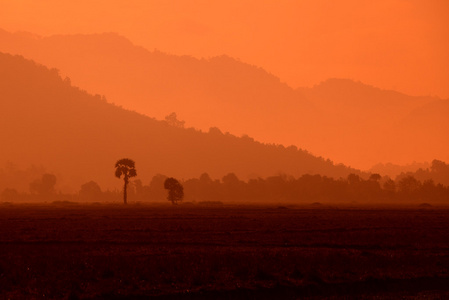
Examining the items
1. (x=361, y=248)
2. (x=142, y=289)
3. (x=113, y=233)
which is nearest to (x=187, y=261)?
(x=142, y=289)

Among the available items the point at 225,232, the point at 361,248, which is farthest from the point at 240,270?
the point at 225,232

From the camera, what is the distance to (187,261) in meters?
43.8

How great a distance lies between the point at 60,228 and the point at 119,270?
3763 cm

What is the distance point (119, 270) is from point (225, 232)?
31624 millimetres

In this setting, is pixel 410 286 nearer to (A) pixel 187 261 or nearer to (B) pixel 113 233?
(A) pixel 187 261

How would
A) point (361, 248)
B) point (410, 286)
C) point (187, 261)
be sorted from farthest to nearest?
1. point (361, 248)
2. point (187, 261)
3. point (410, 286)

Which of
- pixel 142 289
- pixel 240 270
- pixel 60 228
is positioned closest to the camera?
pixel 142 289

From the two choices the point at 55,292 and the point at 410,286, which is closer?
the point at 55,292

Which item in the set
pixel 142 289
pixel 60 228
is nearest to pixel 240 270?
pixel 142 289

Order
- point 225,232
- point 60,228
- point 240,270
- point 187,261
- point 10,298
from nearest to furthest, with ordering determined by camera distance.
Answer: point 10,298
point 240,270
point 187,261
point 225,232
point 60,228

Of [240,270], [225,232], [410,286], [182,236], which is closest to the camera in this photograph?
[410,286]

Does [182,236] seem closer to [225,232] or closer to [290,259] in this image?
[225,232]

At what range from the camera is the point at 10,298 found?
107ft

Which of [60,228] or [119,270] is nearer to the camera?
[119,270]
